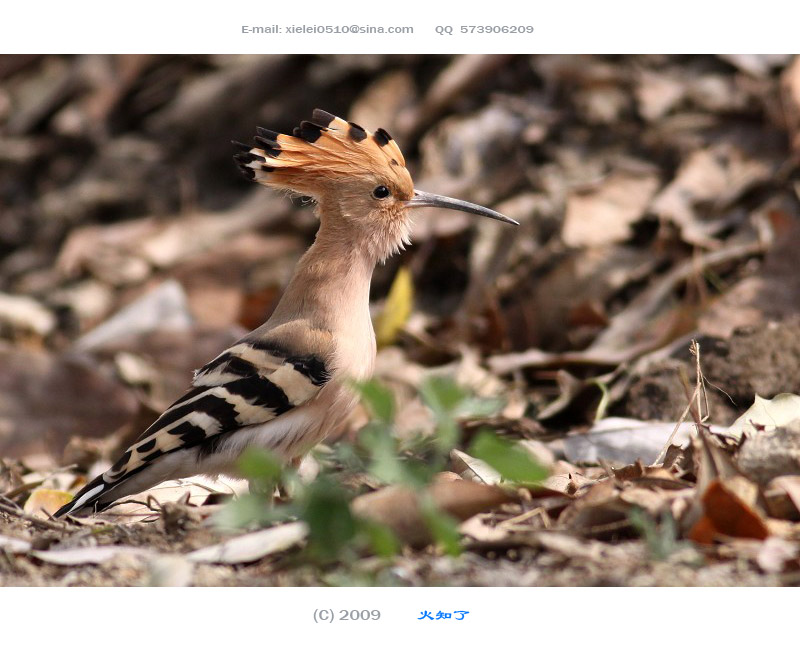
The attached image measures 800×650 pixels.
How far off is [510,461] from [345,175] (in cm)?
176

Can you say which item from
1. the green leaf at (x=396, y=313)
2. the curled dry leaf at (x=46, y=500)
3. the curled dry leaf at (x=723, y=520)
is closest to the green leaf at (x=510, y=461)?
the curled dry leaf at (x=723, y=520)

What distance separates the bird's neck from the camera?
12.1 ft

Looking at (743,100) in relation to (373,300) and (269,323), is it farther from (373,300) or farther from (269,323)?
(269,323)

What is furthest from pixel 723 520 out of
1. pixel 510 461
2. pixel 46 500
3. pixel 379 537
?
pixel 46 500

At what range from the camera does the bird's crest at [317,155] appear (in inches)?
146

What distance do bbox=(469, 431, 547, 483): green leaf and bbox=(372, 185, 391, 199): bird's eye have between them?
1.70 m

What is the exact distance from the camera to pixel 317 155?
148 inches

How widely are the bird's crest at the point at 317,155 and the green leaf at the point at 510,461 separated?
5.59 ft

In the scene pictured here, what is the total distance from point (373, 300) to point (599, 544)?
11.6 feet

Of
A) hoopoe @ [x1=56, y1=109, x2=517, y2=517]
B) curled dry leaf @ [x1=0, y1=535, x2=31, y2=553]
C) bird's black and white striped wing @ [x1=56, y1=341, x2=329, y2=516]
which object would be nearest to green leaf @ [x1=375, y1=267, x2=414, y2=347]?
hoopoe @ [x1=56, y1=109, x2=517, y2=517]

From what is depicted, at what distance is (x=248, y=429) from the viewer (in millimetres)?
3490

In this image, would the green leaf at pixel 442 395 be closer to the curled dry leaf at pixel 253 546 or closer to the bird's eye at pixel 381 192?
the curled dry leaf at pixel 253 546

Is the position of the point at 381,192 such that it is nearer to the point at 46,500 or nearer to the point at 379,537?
the point at 46,500

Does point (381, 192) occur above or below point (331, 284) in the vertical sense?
above
